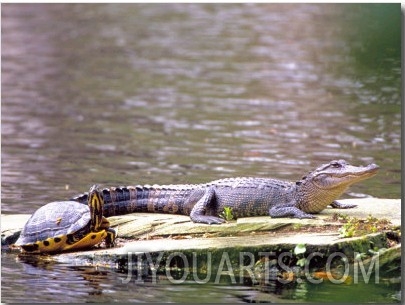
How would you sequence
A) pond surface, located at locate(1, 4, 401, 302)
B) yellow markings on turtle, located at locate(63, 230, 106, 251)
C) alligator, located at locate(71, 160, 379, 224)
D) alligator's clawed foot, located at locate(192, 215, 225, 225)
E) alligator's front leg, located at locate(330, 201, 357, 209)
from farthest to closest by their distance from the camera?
pond surface, located at locate(1, 4, 401, 302) < alligator's front leg, located at locate(330, 201, 357, 209) < alligator, located at locate(71, 160, 379, 224) < alligator's clawed foot, located at locate(192, 215, 225, 225) < yellow markings on turtle, located at locate(63, 230, 106, 251)

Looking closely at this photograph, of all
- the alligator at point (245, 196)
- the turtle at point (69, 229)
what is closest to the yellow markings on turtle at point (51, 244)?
the turtle at point (69, 229)

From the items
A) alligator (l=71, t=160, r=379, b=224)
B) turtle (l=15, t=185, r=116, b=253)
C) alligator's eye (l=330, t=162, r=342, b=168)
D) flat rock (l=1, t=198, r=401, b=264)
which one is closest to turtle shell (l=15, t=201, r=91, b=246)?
turtle (l=15, t=185, r=116, b=253)

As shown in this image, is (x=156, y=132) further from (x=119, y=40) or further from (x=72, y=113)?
(x=119, y=40)

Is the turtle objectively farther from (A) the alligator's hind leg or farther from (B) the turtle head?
(A) the alligator's hind leg

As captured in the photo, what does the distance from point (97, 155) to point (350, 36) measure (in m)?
8.90

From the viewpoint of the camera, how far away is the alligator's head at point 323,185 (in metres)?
9.56

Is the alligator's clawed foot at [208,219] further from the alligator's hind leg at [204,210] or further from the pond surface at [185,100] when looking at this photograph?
the pond surface at [185,100]

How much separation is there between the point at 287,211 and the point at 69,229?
2.03 m

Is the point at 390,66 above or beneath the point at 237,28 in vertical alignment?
beneath

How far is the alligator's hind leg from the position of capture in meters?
9.49

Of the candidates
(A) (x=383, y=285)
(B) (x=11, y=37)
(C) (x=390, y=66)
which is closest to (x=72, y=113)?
(C) (x=390, y=66)

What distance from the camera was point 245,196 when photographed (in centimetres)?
974

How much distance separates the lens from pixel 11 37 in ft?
75.7

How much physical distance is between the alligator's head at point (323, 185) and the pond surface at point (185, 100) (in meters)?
1.45
